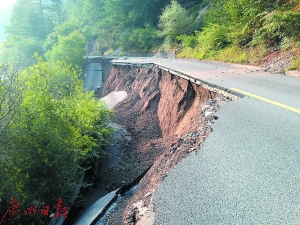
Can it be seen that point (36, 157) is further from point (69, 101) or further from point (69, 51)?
point (69, 51)

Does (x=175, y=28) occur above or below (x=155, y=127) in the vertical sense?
above

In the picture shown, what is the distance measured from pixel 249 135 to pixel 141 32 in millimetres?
32694

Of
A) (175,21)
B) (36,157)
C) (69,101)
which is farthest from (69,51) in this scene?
(36,157)

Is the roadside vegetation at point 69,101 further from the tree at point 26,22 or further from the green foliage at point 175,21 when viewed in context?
the tree at point 26,22

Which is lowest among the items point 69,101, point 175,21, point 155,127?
point 155,127

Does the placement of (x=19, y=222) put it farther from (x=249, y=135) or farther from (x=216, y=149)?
(x=249, y=135)

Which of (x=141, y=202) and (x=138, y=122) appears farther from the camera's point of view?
(x=138, y=122)

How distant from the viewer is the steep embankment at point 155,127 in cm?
478

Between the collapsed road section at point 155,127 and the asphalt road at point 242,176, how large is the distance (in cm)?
36

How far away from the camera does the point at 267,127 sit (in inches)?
197

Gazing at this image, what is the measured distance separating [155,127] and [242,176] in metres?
10.8

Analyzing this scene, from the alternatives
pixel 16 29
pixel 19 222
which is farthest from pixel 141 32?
pixel 16 29

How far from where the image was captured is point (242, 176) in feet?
→ 11.9

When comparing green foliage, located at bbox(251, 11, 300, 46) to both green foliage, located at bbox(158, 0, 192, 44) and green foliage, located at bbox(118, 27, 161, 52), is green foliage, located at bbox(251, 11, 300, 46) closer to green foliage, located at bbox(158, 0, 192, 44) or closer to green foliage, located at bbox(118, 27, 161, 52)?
green foliage, located at bbox(158, 0, 192, 44)
